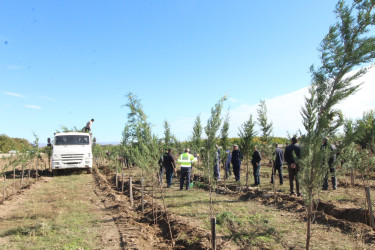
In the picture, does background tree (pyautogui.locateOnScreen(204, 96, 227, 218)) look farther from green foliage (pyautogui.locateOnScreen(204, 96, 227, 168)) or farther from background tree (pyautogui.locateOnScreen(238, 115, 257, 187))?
background tree (pyautogui.locateOnScreen(238, 115, 257, 187))

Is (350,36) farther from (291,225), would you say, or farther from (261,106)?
(261,106)

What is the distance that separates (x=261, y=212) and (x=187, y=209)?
2.26 meters

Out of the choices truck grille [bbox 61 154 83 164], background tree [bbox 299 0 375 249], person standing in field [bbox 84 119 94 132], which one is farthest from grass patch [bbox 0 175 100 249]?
person standing in field [bbox 84 119 94 132]

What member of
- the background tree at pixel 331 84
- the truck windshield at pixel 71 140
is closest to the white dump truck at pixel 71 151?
the truck windshield at pixel 71 140

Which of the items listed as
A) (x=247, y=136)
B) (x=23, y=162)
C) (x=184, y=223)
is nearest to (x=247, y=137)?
(x=247, y=136)

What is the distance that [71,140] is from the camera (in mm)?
18125

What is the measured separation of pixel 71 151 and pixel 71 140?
1033 millimetres

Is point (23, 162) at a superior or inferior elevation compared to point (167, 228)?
superior

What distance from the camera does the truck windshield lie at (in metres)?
17.9

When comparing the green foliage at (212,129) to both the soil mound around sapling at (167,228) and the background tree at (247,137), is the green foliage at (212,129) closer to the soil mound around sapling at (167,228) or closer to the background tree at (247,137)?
the soil mound around sapling at (167,228)

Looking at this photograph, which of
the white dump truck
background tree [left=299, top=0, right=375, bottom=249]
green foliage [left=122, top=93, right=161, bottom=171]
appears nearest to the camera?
background tree [left=299, top=0, right=375, bottom=249]

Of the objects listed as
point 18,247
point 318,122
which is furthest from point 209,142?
point 18,247

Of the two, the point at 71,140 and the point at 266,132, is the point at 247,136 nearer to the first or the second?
the point at 266,132

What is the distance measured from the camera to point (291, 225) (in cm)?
656
